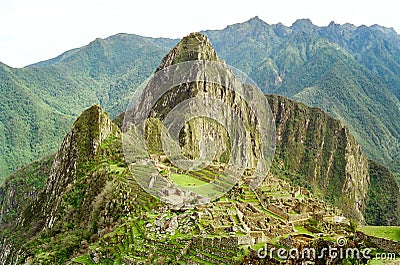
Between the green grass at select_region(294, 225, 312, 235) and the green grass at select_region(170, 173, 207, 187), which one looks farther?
the green grass at select_region(170, 173, 207, 187)

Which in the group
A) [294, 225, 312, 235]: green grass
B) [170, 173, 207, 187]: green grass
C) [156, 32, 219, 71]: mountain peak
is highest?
[156, 32, 219, 71]: mountain peak

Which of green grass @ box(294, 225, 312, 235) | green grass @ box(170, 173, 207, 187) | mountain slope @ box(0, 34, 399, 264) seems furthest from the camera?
green grass @ box(170, 173, 207, 187)

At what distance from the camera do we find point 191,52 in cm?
14912

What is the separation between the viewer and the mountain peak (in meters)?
147

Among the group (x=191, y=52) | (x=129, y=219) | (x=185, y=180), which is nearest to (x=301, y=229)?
(x=129, y=219)

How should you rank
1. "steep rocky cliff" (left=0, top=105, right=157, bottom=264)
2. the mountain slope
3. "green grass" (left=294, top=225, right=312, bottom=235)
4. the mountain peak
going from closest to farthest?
the mountain slope < "green grass" (left=294, top=225, right=312, bottom=235) < "steep rocky cliff" (left=0, top=105, right=157, bottom=264) < the mountain peak

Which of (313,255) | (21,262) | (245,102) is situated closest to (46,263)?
(21,262)

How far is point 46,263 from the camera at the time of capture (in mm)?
45781

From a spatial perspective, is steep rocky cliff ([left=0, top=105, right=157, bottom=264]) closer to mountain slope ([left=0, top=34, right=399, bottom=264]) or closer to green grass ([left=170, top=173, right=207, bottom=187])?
mountain slope ([left=0, top=34, right=399, bottom=264])

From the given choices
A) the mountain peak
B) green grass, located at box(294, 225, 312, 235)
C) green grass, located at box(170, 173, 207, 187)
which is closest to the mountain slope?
green grass, located at box(294, 225, 312, 235)

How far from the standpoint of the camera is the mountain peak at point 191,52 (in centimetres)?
14725

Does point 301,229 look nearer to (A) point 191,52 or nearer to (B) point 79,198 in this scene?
(B) point 79,198

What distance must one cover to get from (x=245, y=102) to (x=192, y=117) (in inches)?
1995

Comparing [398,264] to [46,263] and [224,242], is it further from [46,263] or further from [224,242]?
[46,263]
